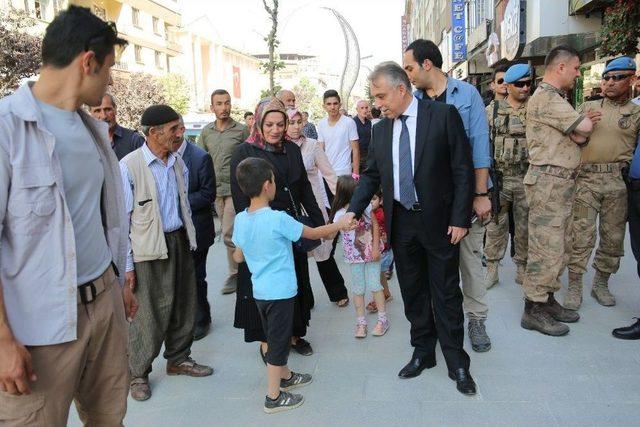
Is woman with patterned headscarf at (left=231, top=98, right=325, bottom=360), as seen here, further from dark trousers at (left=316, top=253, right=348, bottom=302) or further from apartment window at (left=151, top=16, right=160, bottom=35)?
apartment window at (left=151, top=16, right=160, bottom=35)

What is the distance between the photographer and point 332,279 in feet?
16.4

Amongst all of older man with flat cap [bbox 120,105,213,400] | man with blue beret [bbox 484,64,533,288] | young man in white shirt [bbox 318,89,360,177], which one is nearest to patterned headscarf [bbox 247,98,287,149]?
older man with flat cap [bbox 120,105,213,400]

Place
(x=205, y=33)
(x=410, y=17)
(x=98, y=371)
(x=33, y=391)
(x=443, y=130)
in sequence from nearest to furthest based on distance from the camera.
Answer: (x=33, y=391) → (x=98, y=371) → (x=443, y=130) → (x=205, y=33) → (x=410, y=17)

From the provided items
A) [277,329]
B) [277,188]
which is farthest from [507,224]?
[277,329]

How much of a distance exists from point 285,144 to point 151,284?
1.36 m

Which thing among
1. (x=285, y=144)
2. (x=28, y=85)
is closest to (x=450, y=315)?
(x=285, y=144)

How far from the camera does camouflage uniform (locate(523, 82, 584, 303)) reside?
3953mm

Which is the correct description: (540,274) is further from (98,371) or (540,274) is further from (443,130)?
(98,371)

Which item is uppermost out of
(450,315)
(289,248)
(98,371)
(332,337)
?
(289,248)

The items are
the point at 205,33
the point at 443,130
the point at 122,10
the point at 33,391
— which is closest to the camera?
the point at 33,391

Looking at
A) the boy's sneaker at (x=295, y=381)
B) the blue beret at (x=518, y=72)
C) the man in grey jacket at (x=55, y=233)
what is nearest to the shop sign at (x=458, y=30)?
the blue beret at (x=518, y=72)

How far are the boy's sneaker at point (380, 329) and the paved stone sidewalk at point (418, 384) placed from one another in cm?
5

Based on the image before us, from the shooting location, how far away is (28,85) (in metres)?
1.84

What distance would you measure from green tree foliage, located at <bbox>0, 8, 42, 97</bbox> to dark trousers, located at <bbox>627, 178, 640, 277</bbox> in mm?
15147
